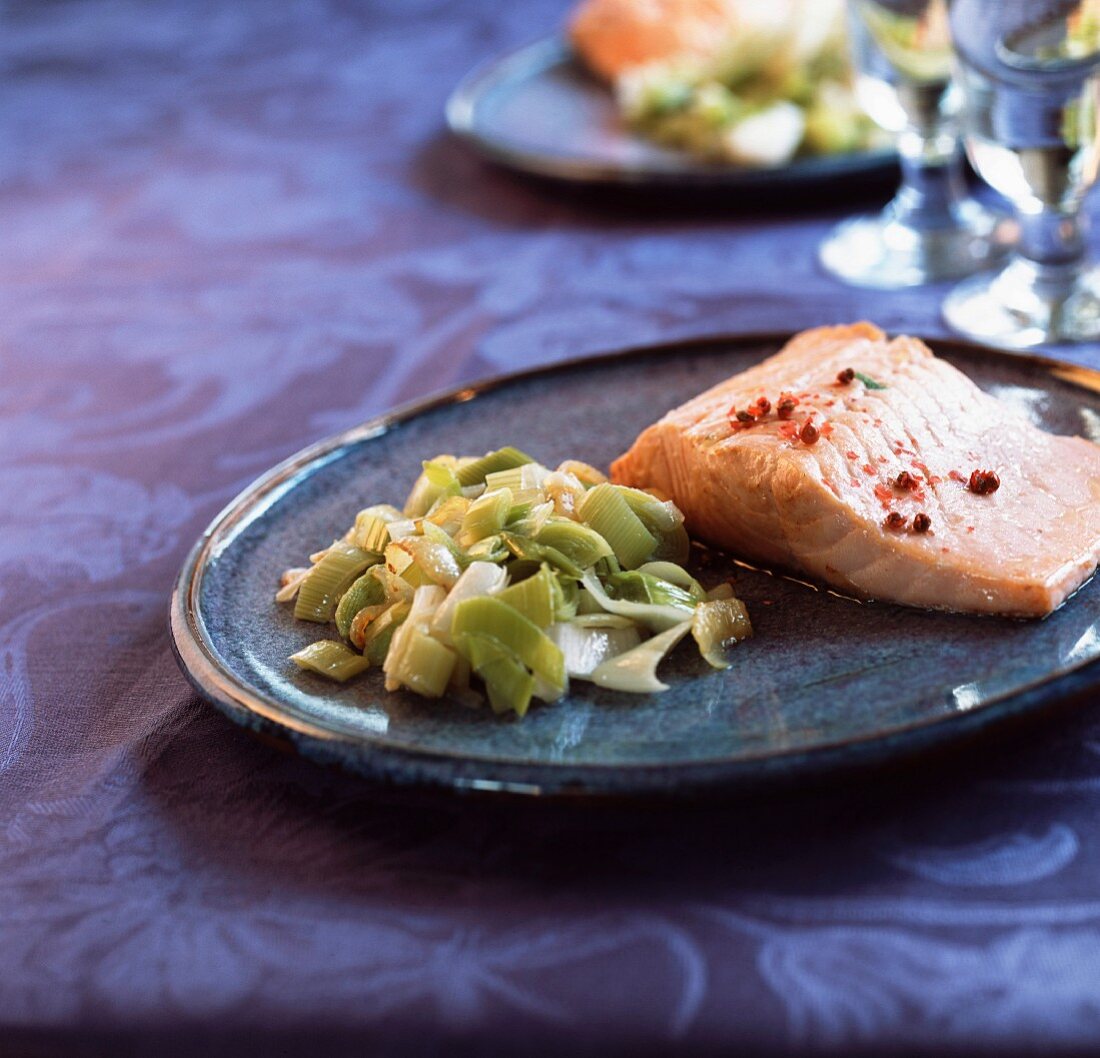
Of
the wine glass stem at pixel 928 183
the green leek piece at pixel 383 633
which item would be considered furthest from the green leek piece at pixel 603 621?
A: the wine glass stem at pixel 928 183

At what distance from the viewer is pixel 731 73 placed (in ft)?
12.4

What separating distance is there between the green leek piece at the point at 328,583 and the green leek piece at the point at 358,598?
1.3 inches

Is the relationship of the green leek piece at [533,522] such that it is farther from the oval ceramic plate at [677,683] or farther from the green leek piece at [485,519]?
the oval ceramic plate at [677,683]

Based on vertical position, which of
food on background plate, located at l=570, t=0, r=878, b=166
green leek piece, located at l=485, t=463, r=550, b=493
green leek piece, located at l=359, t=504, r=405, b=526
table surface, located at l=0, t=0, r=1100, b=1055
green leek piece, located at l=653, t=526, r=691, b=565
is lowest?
table surface, located at l=0, t=0, r=1100, b=1055

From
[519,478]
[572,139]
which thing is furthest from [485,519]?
[572,139]

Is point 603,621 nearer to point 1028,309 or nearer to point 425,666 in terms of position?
point 425,666

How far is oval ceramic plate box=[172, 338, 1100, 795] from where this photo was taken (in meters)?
1.38

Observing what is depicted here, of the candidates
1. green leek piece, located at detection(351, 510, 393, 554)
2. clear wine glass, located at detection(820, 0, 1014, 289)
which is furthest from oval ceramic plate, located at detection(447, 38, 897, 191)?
green leek piece, located at detection(351, 510, 393, 554)

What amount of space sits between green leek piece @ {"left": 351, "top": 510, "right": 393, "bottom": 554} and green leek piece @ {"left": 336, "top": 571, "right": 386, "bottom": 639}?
0.19 feet

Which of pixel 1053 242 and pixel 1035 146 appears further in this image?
pixel 1053 242

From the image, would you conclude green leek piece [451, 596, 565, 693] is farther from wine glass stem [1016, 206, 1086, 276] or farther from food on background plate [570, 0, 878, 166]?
food on background plate [570, 0, 878, 166]

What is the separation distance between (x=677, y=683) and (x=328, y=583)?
50 cm

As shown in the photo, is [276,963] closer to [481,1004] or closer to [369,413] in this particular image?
[481,1004]

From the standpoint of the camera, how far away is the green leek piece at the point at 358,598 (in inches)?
69.0
